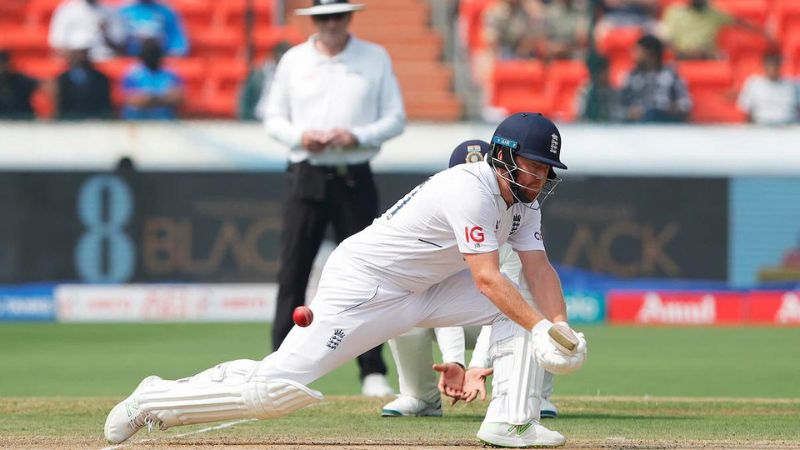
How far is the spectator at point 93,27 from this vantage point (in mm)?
15195

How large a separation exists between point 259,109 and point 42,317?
9.36 feet

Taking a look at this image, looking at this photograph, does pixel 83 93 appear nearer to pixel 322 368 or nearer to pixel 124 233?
pixel 124 233

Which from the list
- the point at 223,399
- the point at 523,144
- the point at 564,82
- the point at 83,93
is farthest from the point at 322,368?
the point at 564,82

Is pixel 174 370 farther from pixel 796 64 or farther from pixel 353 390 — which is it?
pixel 796 64

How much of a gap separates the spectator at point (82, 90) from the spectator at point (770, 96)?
247 inches

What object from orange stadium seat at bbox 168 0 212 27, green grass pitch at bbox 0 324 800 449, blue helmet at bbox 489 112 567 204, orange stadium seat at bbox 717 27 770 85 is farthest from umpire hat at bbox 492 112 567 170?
orange stadium seat at bbox 168 0 212 27

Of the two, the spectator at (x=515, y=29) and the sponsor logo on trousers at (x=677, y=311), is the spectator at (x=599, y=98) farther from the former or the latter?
the sponsor logo on trousers at (x=677, y=311)

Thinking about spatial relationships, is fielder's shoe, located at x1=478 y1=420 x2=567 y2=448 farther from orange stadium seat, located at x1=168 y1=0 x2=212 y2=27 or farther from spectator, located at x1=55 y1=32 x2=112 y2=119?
orange stadium seat, located at x1=168 y1=0 x2=212 y2=27

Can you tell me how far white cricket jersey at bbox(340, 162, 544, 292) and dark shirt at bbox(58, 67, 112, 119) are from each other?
856cm

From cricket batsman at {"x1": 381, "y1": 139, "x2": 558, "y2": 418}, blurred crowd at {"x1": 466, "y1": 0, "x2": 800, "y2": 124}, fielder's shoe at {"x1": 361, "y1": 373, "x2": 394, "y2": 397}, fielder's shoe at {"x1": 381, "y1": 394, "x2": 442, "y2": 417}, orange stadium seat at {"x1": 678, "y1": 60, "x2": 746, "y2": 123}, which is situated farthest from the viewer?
orange stadium seat at {"x1": 678, "y1": 60, "x2": 746, "y2": 123}

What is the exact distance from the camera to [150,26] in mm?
15461

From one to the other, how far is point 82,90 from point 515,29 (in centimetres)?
489

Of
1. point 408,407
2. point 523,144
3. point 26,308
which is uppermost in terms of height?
point 523,144

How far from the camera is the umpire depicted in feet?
26.3
